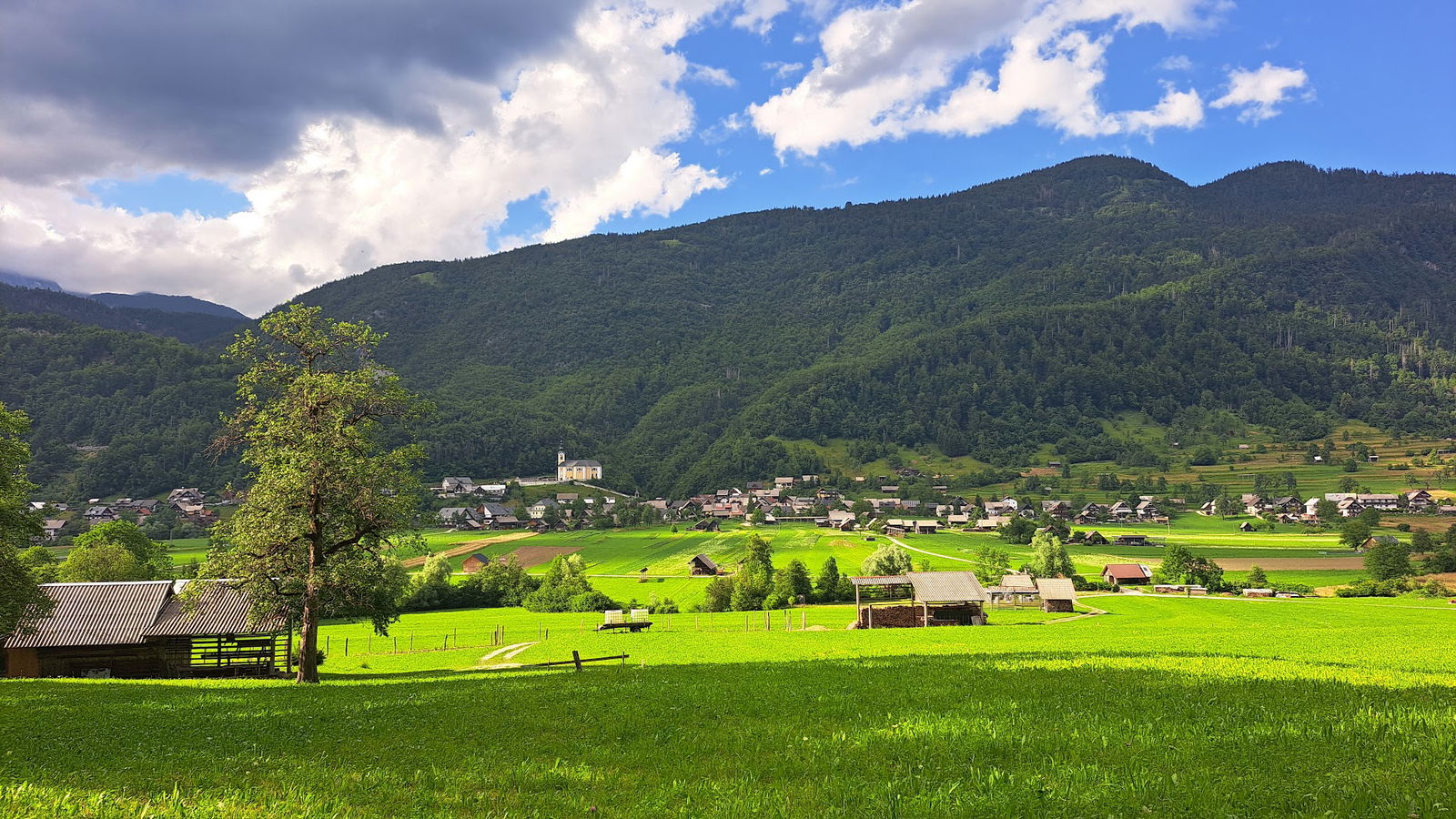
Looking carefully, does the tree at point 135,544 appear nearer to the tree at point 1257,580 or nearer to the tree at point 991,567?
the tree at point 991,567

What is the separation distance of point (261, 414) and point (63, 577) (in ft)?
164

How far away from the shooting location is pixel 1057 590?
75.6 metres

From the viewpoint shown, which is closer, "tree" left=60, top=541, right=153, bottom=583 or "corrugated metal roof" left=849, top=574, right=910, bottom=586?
"corrugated metal roof" left=849, top=574, right=910, bottom=586

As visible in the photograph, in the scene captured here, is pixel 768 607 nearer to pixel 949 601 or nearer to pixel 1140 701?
pixel 949 601

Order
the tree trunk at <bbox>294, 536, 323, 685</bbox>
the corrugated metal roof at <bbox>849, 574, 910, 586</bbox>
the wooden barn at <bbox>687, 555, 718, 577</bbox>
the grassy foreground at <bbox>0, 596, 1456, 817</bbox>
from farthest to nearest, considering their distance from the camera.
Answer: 1. the wooden barn at <bbox>687, 555, 718, 577</bbox>
2. the corrugated metal roof at <bbox>849, 574, 910, 586</bbox>
3. the tree trunk at <bbox>294, 536, 323, 685</bbox>
4. the grassy foreground at <bbox>0, 596, 1456, 817</bbox>

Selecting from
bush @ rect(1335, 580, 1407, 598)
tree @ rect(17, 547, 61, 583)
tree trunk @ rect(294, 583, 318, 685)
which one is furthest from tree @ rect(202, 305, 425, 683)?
bush @ rect(1335, 580, 1407, 598)

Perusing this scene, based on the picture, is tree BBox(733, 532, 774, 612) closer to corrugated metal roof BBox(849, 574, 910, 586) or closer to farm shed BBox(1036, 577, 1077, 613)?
corrugated metal roof BBox(849, 574, 910, 586)

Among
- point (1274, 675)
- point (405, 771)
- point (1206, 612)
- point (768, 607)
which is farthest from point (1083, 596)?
point (405, 771)

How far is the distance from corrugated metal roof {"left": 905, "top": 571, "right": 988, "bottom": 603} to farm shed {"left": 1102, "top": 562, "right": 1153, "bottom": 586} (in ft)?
170

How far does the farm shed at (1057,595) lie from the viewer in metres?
74.4

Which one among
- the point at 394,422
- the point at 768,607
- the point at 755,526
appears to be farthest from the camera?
the point at 755,526

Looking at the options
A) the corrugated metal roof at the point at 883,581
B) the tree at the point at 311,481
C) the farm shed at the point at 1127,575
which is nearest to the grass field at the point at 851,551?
the farm shed at the point at 1127,575

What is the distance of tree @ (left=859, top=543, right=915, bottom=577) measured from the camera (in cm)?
Answer: 8944

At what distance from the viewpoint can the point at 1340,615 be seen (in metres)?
58.5
